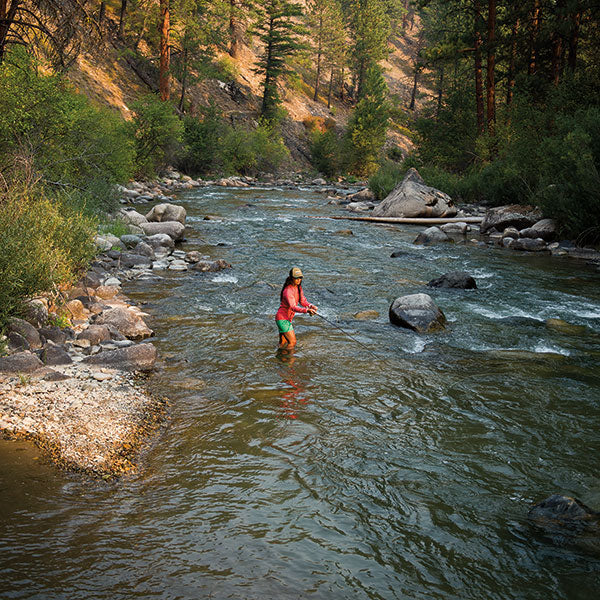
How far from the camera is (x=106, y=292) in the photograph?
979 centimetres

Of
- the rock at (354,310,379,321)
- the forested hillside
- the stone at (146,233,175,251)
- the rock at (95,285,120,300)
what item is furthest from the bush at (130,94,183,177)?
the rock at (354,310,379,321)

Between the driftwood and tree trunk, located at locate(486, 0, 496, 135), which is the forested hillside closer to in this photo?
tree trunk, located at locate(486, 0, 496, 135)

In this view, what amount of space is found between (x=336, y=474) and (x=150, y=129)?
2738cm

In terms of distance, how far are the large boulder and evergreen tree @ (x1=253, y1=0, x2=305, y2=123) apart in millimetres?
29010

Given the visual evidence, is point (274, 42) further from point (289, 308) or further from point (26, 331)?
point (26, 331)

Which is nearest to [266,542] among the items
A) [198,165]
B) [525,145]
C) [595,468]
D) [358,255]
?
[595,468]

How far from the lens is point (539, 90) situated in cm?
2333

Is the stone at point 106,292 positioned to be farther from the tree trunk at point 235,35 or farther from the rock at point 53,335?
the tree trunk at point 235,35

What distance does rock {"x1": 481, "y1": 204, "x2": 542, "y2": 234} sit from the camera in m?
18.8

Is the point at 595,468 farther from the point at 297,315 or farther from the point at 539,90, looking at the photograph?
the point at 539,90

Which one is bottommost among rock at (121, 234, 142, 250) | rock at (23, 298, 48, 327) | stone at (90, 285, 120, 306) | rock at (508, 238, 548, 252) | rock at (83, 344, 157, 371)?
rock at (83, 344, 157, 371)

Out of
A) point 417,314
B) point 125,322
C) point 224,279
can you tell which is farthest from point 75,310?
point 417,314

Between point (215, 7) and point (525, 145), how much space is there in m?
32.6

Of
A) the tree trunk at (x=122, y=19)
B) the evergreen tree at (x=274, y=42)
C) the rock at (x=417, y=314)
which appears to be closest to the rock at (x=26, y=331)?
the rock at (x=417, y=314)
